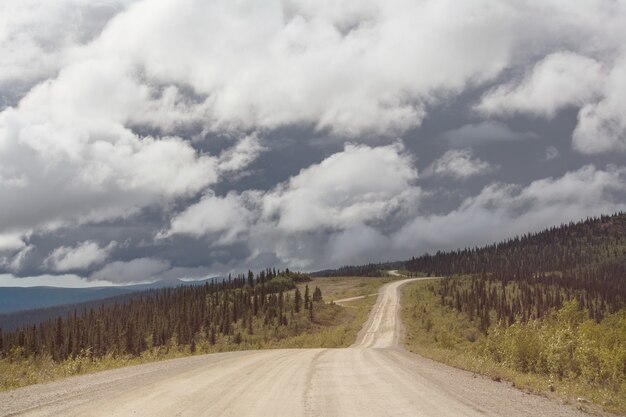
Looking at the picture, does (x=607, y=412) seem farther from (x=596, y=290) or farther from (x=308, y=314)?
(x=596, y=290)

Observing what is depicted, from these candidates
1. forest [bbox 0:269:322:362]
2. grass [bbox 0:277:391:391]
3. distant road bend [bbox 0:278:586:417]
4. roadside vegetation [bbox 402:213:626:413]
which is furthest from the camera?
forest [bbox 0:269:322:362]

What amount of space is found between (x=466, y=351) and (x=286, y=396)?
2889 centimetres

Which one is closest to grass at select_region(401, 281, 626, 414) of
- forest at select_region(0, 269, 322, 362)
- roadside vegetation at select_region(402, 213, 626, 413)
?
roadside vegetation at select_region(402, 213, 626, 413)

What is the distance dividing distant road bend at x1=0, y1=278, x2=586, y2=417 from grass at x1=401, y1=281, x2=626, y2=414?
1.13 meters

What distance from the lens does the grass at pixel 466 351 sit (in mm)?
14891

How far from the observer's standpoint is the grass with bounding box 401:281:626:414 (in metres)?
14.9

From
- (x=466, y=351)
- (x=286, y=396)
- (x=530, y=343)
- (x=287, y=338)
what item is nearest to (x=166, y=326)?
(x=287, y=338)

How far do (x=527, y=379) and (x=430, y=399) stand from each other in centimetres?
748

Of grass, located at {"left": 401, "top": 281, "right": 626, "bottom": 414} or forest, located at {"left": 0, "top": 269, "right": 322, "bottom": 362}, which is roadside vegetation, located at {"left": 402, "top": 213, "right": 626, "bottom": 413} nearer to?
grass, located at {"left": 401, "top": 281, "right": 626, "bottom": 414}

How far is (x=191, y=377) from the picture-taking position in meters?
19.2

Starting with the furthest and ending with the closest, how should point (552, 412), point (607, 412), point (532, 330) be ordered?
point (532, 330), point (607, 412), point (552, 412)

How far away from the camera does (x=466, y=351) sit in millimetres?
38719

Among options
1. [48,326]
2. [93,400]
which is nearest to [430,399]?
[93,400]

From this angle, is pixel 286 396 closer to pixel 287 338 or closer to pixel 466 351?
pixel 466 351
